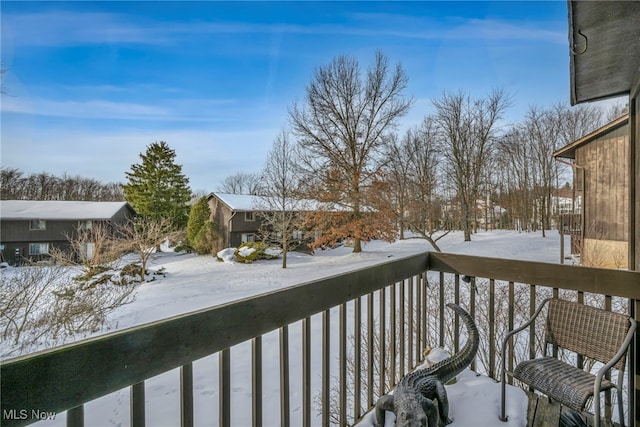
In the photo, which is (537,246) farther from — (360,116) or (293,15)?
(293,15)

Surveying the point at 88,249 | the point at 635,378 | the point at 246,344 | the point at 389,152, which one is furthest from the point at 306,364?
the point at 88,249

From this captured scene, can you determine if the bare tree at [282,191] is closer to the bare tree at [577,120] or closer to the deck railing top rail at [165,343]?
the deck railing top rail at [165,343]

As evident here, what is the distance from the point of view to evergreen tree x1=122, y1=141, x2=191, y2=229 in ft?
66.8

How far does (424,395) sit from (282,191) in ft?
47.2

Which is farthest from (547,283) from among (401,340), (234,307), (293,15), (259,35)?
(259,35)

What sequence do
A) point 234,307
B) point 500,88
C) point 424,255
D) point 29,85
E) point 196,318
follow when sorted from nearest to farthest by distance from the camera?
point 196,318 → point 234,307 → point 424,255 → point 29,85 → point 500,88

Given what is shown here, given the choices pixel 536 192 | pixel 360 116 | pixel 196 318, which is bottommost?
pixel 196 318

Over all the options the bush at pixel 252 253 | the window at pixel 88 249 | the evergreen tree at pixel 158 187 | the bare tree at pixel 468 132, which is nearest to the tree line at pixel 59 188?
the evergreen tree at pixel 158 187

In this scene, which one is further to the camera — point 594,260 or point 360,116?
point 360,116

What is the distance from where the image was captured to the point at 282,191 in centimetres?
1556

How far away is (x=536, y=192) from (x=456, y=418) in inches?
890

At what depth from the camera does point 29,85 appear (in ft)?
17.1

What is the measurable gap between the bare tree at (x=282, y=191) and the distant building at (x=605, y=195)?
10.4 meters
